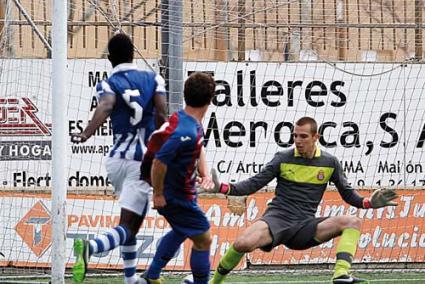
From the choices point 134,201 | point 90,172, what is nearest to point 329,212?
point 90,172

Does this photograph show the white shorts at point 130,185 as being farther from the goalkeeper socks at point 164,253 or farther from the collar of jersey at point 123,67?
the collar of jersey at point 123,67

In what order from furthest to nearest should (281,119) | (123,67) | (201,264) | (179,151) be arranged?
1. (281,119)
2. (123,67)
3. (201,264)
4. (179,151)

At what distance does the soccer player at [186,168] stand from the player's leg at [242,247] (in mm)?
1150

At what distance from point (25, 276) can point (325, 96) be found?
5009mm

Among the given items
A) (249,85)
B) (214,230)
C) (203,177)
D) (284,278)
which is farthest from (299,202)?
(249,85)

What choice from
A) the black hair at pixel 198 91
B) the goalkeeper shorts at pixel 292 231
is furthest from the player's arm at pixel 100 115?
the goalkeeper shorts at pixel 292 231

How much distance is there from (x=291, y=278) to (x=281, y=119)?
126 inches

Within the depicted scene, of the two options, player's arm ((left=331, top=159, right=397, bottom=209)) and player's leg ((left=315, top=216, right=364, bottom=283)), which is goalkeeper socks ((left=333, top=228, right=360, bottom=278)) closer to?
player's leg ((left=315, top=216, right=364, bottom=283))

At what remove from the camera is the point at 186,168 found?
30.3ft

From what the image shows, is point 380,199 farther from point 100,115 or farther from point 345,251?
point 100,115

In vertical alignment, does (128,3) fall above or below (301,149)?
above

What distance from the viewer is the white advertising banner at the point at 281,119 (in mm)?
16094

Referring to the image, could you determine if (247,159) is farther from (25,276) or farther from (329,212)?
(25,276)

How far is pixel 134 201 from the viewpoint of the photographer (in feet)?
31.6
